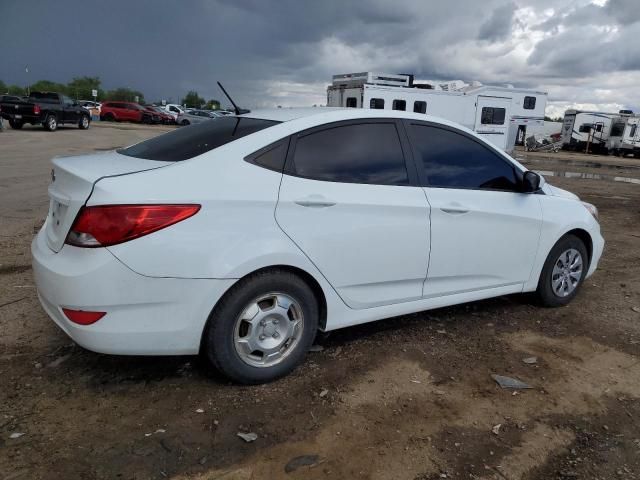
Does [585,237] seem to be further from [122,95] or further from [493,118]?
[122,95]

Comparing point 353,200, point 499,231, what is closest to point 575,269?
point 499,231

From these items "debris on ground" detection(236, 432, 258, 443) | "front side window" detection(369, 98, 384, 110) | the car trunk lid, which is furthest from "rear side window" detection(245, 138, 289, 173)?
"front side window" detection(369, 98, 384, 110)

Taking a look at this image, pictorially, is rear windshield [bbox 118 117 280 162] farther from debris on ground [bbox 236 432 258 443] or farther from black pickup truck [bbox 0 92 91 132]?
black pickup truck [bbox 0 92 91 132]

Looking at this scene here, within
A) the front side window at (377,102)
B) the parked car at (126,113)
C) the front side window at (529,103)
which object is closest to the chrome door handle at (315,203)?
the front side window at (377,102)

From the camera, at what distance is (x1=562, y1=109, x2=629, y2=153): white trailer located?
34156mm

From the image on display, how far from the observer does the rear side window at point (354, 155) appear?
324 cm

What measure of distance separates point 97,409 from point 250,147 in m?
1.68

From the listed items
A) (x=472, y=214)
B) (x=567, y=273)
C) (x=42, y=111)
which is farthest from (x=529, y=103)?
(x=472, y=214)

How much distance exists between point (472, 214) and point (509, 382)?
117 cm

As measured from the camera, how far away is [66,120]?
25.0 m

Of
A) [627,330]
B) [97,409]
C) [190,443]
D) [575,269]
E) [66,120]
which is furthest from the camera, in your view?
[66,120]

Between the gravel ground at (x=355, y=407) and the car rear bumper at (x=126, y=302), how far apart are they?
0.41 meters

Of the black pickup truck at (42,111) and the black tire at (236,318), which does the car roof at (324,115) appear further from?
the black pickup truck at (42,111)

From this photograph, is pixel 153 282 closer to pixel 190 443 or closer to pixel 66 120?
pixel 190 443
